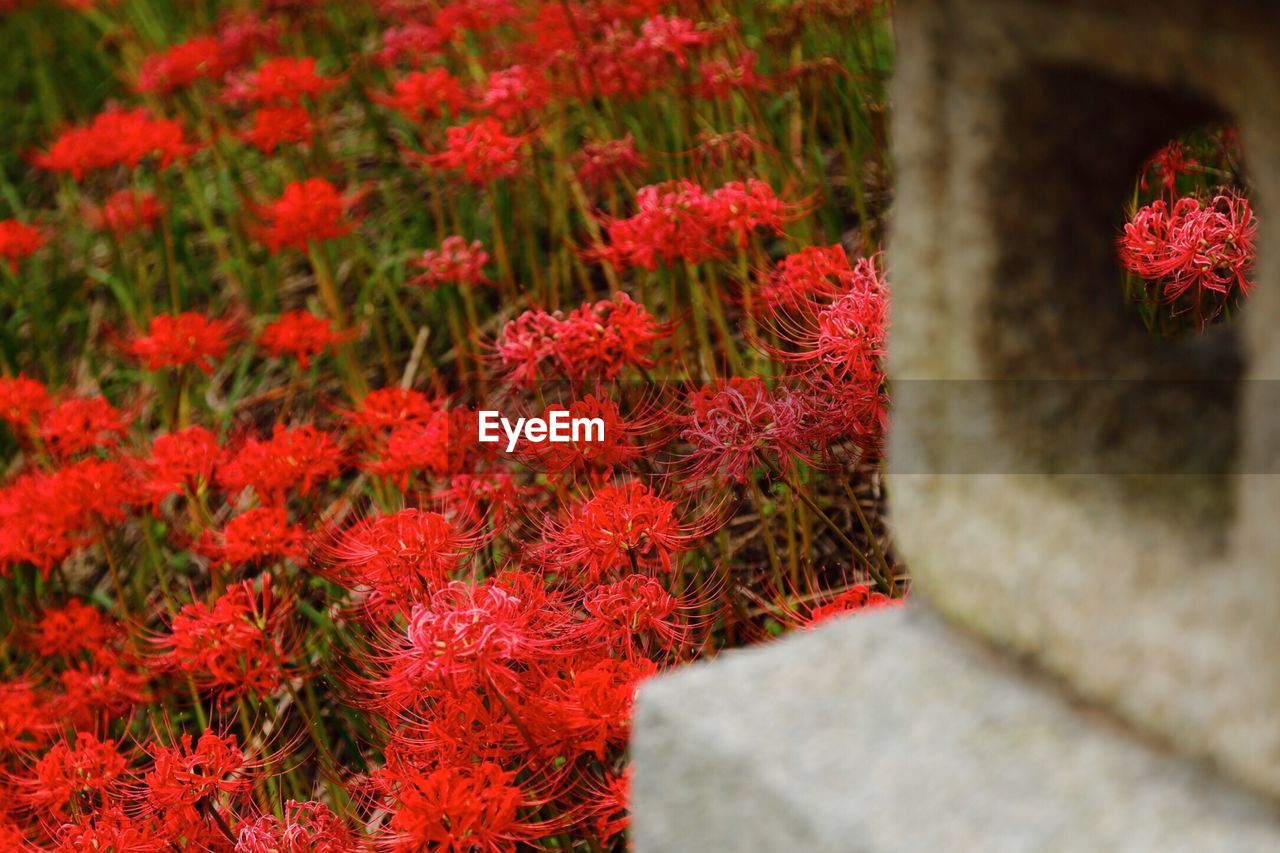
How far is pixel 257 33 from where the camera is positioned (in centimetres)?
260

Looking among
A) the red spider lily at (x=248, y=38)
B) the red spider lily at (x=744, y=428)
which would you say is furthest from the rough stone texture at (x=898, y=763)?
the red spider lily at (x=248, y=38)

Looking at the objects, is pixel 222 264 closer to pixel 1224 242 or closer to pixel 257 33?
pixel 257 33

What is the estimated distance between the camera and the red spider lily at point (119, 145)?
228 centimetres

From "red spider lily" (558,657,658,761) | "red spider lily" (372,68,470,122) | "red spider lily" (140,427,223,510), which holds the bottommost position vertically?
"red spider lily" (558,657,658,761)

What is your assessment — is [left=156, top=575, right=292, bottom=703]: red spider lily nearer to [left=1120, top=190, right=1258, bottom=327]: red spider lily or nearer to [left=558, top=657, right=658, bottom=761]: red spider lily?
[left=558, top=657, right=658, bottom=761]: red spider lily

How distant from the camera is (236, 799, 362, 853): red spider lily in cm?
130

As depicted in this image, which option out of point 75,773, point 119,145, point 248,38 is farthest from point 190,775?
point 248,38

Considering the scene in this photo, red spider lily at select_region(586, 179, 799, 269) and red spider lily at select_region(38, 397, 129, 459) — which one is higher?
red spider lily at select_region(586, 179, 799, 269)

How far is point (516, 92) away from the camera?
2014 millimetres

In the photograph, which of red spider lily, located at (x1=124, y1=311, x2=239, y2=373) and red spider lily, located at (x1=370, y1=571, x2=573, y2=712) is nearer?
red spider lily, located at (x1=370, y1=571, x2=573, y2=712)

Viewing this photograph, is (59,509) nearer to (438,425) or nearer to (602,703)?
(438,425)

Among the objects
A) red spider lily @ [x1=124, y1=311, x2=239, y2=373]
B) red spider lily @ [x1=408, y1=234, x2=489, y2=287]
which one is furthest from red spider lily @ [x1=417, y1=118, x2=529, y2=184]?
red spider lily @ [x1=124, y1=311, x2=239, y2=373]

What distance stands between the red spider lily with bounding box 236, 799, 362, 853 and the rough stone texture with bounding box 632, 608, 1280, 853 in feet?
1.60

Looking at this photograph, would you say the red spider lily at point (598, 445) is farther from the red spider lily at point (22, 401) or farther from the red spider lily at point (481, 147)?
the red spider lily at point (22, 401)
